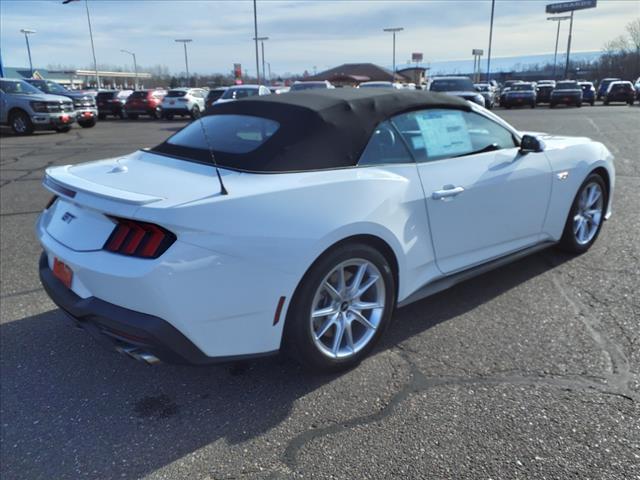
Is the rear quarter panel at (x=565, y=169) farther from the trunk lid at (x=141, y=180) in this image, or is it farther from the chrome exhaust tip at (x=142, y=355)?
the chrome exhaust tip at (x=142, y=355)

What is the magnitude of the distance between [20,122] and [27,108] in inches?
25.1

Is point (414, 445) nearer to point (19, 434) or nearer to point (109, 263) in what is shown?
point (109, 263)

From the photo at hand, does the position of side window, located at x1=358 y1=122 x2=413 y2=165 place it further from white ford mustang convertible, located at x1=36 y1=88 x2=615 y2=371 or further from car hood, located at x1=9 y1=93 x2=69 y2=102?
car hood, located at x1=9 y1=93 x2=69 y2=102

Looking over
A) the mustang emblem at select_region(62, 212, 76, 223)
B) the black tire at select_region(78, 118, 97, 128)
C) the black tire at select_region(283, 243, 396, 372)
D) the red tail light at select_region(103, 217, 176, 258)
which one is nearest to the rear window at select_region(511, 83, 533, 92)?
the black tire at select_region(78, 118, 97, 128)

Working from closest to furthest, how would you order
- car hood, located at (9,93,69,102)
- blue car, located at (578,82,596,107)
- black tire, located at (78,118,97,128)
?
car hood, located at (9,93,69,102) < black tire, located at (78,118,97,128) < blue car, located at (578,82,596,107)

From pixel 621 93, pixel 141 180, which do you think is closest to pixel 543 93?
pixel 621 93

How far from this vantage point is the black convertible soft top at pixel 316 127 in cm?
285

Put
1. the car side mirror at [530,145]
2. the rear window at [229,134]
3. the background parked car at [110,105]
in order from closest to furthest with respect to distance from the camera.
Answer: the rear window at [229,134] < the car side mirror at [530,145] < the background parked car at [110,105]

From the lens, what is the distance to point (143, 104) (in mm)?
27625

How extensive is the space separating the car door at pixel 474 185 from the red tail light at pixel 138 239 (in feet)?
5.29

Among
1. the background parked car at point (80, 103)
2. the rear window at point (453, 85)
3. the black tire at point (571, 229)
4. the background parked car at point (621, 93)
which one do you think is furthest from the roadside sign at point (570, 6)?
the black tire at point (571, 229)

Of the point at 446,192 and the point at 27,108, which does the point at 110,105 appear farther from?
the point at 446,192

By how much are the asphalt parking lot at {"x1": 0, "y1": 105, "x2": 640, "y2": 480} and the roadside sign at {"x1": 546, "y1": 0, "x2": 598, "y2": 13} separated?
75660 millimetres

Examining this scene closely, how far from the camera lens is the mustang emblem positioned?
2734 mm
